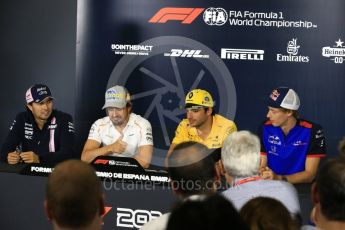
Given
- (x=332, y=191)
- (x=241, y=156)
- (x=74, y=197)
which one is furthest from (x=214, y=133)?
(x=74, y=197)

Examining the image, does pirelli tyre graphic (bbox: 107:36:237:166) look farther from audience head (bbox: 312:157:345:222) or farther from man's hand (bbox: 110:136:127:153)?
audience head (bbox: 312:157:345:222)

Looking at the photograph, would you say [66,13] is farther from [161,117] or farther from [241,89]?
[241,89]

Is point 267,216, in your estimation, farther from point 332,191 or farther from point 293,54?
point 293,54

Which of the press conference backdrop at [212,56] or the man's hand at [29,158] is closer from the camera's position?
the man's hand at [29,158]

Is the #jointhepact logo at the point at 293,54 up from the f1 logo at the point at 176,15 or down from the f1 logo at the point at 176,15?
down

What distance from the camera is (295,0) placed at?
5.59 m

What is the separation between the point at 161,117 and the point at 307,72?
139 cm

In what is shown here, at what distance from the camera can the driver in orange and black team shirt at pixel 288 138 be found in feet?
14.2

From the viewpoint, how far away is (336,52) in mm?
5574

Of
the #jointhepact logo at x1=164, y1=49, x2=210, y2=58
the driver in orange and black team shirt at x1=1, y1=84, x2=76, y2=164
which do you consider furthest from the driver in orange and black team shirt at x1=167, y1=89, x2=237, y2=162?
the #jointhepact logo at x1=164, y1=49, x2=210, y2=58

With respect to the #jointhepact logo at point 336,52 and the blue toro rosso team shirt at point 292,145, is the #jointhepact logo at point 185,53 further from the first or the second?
the blue toro rosso team shirt at point 292,145

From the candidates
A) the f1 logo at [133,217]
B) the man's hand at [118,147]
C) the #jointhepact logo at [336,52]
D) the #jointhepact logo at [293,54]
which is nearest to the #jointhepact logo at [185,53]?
the #jointhepact logo at [293,54]

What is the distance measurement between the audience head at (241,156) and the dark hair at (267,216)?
3.32 ft

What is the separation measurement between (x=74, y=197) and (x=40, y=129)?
3.03 metres
